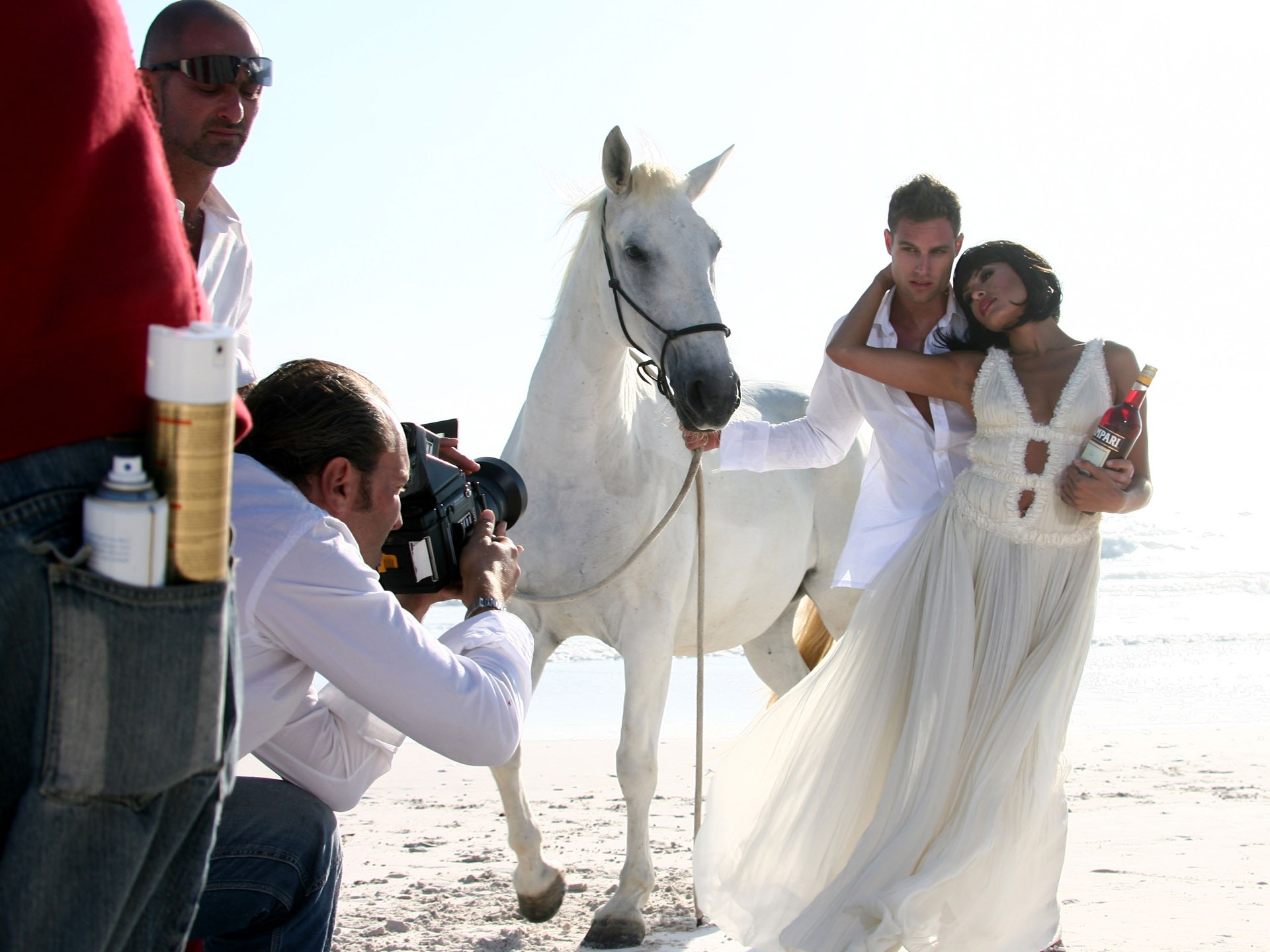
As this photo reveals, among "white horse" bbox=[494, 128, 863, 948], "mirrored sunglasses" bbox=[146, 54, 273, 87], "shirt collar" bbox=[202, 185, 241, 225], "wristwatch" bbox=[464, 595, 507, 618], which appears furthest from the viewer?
"white horse" bbox=[494, 128, 863, 948]

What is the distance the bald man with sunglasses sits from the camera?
2680mm

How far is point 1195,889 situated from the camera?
4039 mm

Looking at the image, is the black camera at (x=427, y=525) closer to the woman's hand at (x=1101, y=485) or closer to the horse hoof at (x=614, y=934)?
the woman's hand at (x=1101, y=485)

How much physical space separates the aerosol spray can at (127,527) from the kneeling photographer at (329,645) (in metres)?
0.72

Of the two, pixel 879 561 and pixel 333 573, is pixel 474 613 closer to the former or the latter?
pixel 333 573

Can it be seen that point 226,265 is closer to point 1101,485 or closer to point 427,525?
point 427,525

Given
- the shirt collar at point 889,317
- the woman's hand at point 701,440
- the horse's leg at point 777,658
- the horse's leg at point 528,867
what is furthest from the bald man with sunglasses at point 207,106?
the horse's leg at point 777,658

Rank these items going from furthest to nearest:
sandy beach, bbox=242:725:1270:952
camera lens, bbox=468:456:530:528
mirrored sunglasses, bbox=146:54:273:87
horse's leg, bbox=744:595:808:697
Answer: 1. horse's leg, bbox=744:595:808:697
2. sandy beach, bbox=242:725:1270:952
3. mirrored sunglasses, bbox=146:54:273:87
4. camera lens, bbox=468:456:530:528

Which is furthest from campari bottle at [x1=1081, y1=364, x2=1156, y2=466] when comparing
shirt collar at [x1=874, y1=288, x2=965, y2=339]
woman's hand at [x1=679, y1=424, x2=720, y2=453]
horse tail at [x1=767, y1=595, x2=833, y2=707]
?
horse tail at [x1=767, y1=595, x2=833, y2=707]

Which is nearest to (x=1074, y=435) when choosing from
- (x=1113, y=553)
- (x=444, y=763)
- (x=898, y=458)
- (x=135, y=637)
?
(x=898, y=458)

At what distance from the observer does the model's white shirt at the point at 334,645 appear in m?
1.73

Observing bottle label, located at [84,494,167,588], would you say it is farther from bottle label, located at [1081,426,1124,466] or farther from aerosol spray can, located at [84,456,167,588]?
bottle label, located at [1081,426,1124,466]

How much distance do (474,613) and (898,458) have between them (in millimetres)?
1804

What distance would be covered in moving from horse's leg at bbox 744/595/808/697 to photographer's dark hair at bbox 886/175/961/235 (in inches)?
119
